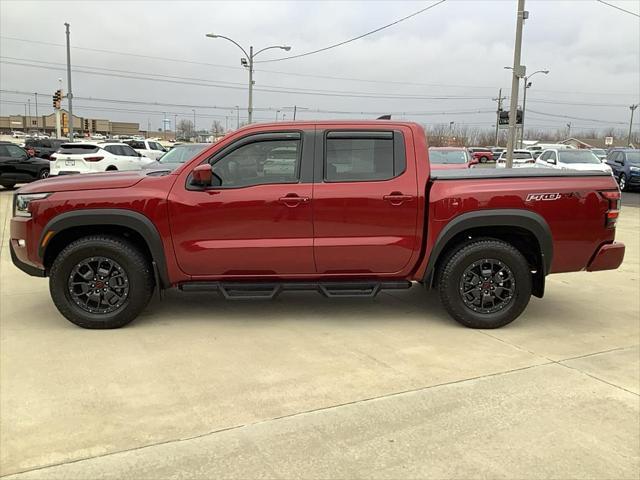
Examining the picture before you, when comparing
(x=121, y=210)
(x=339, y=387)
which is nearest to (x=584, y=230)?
(x=339, y=387)

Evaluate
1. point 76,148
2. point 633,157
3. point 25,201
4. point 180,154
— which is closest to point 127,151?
point 76,148

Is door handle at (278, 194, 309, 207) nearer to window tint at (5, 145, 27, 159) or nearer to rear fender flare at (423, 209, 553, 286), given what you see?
rear fender flare at (423, 209, 553, 286)

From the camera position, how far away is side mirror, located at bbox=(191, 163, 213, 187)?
4754 millimetres

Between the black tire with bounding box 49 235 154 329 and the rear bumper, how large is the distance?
412 centimetres

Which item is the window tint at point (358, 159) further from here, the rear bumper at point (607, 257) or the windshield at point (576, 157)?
the windshield at point (576, 157)

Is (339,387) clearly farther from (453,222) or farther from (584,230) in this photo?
(584,230)

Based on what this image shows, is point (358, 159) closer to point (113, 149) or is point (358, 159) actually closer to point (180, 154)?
point (180, 154)

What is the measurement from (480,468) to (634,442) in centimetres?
102

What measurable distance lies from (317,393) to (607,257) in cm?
311

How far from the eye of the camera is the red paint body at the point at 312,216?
4.87 meters

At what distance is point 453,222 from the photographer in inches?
195

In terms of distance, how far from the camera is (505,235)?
5.27 meters

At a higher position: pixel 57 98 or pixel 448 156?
pixel 57 98

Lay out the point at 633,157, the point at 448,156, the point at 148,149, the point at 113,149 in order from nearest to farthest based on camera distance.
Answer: the point at 448,156 → the point at 113,149 → the point at 633,157 → the point at 148,149
